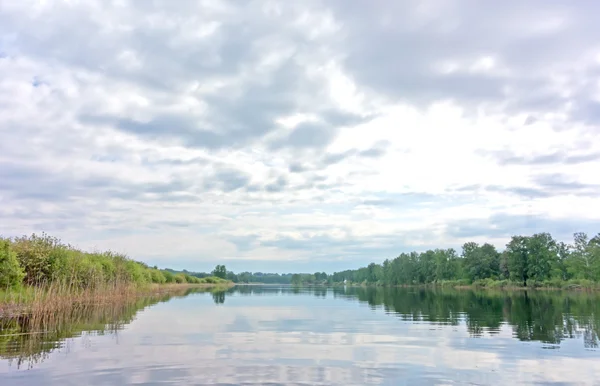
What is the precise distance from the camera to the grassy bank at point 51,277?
101 feet

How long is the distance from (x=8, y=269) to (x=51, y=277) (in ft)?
→ 24.2

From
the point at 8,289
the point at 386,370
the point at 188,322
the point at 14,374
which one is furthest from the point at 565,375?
the point at 8,289

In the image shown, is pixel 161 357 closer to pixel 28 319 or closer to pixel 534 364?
pixel 534 364

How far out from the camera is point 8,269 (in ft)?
107

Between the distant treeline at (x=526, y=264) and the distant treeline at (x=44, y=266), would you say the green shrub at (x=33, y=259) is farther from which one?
the distant treeline at (x=526, y=264)

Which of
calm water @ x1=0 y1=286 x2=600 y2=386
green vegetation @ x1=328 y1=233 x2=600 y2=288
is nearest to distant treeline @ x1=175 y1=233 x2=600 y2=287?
green vegetation @ x1=328 y1=233 x2=600 y2=288

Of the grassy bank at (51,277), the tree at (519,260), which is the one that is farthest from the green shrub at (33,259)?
the tree at (519,260)

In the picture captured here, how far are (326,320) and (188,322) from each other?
30.0ft

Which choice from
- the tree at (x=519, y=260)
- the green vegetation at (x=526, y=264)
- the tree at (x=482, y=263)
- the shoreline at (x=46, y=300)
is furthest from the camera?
the tree at (x=482, y=263)

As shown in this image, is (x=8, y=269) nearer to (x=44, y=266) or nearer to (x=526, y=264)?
(x=44, y=266)

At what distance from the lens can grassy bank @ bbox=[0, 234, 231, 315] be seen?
101ft

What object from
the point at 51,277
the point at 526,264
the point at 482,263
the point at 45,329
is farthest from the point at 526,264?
the point at 45,329

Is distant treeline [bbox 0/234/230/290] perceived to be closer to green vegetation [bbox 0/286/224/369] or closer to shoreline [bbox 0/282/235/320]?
shoreline [bbox 0/282/235/320]

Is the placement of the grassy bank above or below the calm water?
above
